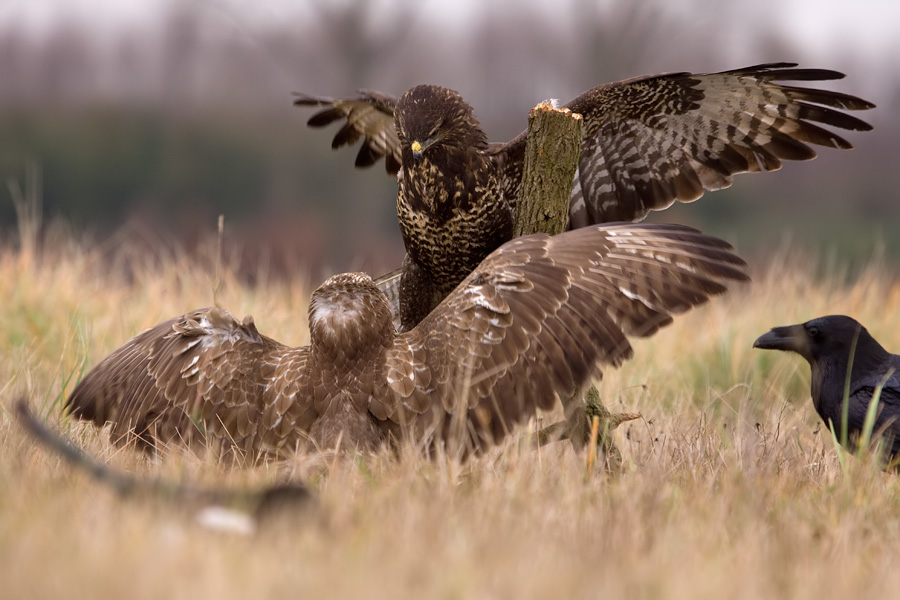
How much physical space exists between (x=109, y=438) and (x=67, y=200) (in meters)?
15.2

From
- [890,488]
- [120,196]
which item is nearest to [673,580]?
[890,488]

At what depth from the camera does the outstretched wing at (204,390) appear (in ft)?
11.9

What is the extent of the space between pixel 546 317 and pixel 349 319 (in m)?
0.68

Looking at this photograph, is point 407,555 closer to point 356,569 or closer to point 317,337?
point 356,569

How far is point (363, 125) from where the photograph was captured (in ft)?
17.9

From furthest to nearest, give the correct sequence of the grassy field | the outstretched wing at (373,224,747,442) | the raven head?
the raven head, the outstretched wing at (373,224,747,442), the grassy field

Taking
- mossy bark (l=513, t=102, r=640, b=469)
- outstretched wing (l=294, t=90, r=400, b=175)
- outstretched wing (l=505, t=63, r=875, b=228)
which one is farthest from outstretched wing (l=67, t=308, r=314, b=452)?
outstretched wing (l=294, t=90, r=400, b=175)

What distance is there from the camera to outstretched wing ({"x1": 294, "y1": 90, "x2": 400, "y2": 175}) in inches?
209

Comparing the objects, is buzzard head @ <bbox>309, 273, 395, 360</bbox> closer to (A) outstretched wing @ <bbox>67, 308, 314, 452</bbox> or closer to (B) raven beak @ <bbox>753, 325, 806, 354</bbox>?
(A) outstretched wing @ <bbox>67, 308, 314, 452</bbox>

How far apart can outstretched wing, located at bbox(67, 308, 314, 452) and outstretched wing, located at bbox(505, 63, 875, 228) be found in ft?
5.25

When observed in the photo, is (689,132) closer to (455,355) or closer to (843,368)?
(843,368)

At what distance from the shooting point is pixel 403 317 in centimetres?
512

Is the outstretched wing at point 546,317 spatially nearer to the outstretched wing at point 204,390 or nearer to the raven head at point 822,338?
the outstretched wing at point 204,390

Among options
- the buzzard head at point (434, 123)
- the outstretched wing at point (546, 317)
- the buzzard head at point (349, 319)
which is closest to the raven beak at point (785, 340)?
the outstretched wing at point (546, 317)
